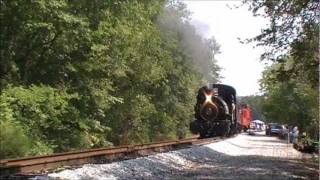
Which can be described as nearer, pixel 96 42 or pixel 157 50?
pixel 96 42

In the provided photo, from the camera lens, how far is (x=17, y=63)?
72.2 ft

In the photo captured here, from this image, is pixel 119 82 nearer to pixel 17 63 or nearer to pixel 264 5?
pixel 17 63

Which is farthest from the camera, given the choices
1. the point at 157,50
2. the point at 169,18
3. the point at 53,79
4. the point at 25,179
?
the point at 169,18

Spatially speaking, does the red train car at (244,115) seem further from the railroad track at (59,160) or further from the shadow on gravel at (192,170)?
the railroad track at (59,160)

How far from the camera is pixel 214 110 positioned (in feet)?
115

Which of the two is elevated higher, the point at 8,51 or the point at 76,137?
the point at 8,51

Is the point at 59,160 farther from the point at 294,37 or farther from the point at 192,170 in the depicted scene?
the point at 294,37

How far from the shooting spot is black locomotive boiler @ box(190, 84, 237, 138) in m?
35.4

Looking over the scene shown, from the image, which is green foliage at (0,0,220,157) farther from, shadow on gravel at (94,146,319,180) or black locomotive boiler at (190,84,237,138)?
shadow on gravel at (94,146,319,180)

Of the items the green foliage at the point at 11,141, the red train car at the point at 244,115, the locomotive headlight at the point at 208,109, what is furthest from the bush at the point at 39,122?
the red train car at the point at 244,115

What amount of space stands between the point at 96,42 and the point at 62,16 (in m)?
3.41

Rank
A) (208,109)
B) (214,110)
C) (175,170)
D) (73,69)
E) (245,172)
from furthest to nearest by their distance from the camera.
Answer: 1. (208,109)
2. (214,110)
3. (73,69)
4. (175,170)
5. (245,172)

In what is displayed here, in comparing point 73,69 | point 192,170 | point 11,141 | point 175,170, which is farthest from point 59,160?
point 73,69

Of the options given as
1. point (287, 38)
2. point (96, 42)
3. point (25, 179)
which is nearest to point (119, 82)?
point (96, 42)
